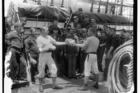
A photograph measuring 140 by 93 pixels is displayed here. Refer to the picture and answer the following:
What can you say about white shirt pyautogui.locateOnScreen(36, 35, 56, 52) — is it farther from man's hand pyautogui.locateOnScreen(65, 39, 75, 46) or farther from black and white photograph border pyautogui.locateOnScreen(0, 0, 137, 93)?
man's hand pyautogui.locateOnScreen(65, 39, 75, 46)

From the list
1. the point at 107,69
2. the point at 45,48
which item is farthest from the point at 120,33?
the point at 45,48

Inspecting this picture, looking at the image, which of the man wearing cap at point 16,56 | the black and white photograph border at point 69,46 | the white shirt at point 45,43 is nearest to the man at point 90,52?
the black and white photograph border at point 69,46

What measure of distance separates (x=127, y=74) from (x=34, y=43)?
756 millimetres

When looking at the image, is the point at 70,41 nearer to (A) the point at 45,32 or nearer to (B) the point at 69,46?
(B) the point at 69,46

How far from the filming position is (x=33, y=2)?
1.68m

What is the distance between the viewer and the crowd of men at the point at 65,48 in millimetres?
1682

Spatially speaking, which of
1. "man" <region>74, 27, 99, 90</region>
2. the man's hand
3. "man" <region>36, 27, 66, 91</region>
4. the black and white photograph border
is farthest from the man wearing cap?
"man" <region>74, 27, 99, 90</region>

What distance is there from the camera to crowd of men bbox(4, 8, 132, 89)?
1.68 m

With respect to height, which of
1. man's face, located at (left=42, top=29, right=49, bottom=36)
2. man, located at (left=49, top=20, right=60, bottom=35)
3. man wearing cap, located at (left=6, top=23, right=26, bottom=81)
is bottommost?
man wearing cap, located at (left=6, top=23, right=26, bottom=81)

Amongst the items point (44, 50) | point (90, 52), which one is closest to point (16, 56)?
point (44, 50)

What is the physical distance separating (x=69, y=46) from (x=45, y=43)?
17 cm

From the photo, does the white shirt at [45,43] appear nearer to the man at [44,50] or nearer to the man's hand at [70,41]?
the man at [44,50]

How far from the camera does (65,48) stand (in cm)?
172

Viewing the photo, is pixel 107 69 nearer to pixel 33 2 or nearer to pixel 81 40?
pixel 81 40
